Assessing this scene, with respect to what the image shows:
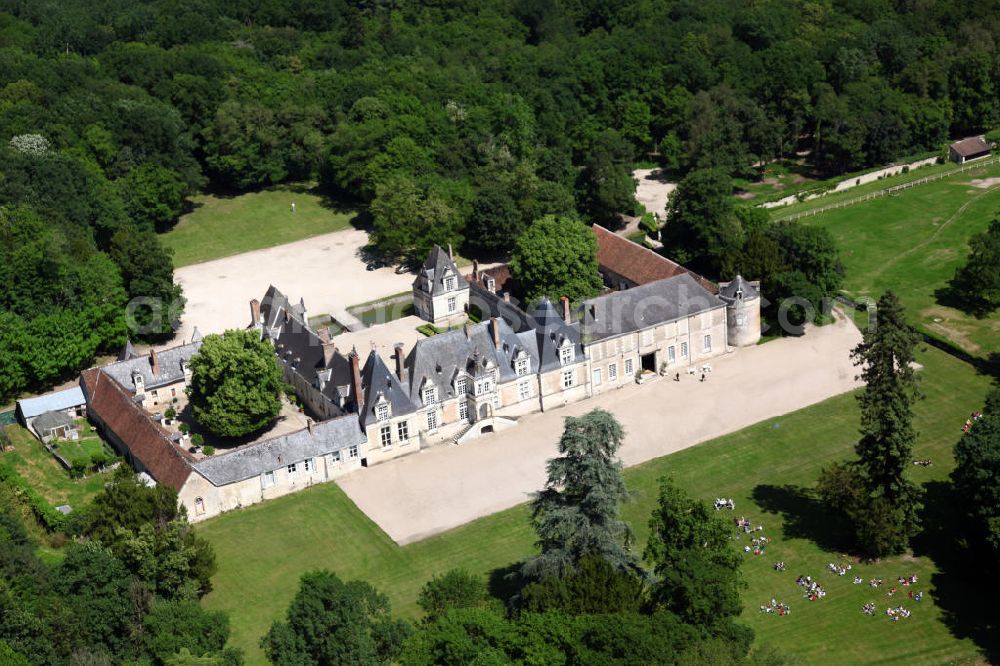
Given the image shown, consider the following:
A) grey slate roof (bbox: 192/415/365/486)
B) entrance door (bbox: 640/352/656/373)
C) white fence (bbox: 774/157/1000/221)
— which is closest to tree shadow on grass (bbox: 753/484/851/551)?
entrance door (bbox: 640/352/656/373)

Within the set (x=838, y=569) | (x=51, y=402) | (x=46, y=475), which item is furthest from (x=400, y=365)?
(x=838, y=569)

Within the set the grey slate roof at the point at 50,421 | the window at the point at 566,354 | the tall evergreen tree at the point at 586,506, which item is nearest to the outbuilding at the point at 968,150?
the window at the point at 566,354

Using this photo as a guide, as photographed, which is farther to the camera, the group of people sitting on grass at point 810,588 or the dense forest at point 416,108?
the dense forest at point 416,108

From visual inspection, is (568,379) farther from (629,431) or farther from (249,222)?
(249,222)

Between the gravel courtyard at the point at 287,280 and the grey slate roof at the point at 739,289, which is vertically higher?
the grey slate roof at the point at 739,289

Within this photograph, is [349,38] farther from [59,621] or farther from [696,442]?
[59,621]

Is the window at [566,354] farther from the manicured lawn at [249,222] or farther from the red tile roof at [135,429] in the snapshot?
the manicured lawn at [249,222]

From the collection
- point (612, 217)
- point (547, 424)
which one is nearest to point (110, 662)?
point (547, 424)
